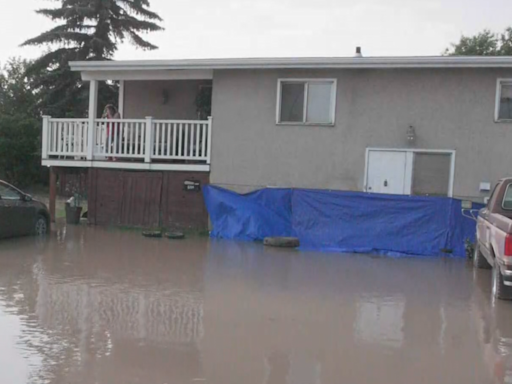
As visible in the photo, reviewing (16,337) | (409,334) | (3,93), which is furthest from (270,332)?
(3,93)

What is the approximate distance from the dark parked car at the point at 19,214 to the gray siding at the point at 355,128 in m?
4.44

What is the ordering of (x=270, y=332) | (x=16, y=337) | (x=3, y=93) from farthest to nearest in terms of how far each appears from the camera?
(x=3, y=93) < (x=270, y=332) < (x=16, y=337)

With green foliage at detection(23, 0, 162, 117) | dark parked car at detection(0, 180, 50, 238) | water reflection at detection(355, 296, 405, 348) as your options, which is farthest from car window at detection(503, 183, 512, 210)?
green foliage at detection(23, 0, 162, 117)

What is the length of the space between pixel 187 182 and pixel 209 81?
12.3 ft

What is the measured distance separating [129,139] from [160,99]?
2.61 metres

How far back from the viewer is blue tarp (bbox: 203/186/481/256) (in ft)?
42.6

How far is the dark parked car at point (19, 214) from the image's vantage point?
1240 centimetres

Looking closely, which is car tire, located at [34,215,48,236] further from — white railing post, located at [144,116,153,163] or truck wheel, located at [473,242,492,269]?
truck wheel, located at [473,242,492,269]

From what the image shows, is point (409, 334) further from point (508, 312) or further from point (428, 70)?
point (428, 70)

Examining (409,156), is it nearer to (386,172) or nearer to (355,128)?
(386,172)

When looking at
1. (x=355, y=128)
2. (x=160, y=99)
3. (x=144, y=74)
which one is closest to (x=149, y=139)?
(x=144, y=74)

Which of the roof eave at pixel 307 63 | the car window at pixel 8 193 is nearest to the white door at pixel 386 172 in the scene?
the roof eave at pixel 307 63

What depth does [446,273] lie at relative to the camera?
10758 mm

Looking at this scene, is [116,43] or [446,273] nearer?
[446,273]
